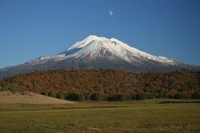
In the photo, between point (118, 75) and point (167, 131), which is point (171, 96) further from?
point (167, 131)

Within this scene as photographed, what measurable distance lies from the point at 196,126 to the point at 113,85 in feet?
325

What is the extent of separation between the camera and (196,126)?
2194 centimetres

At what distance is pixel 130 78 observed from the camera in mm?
127188

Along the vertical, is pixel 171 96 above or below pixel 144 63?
below

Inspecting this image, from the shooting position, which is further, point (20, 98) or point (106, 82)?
point (106, 82)

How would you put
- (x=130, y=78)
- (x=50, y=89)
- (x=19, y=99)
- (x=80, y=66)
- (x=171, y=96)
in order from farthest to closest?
1. (x=80, y=66)
2. (x=130, y=78)
3. (x=50, y=89)
4. (x=171, y=96)
5. (x=19, y=99)

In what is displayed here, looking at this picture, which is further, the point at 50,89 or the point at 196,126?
the point at 50,89

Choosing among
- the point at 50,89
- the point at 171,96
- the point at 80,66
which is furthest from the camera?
the point at 80,66

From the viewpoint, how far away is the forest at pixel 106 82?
111125 mm

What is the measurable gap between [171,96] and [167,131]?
7558 centimetres

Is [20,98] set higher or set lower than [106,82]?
lower

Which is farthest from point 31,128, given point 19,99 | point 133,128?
point 19,99

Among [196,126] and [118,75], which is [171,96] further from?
[196,126]

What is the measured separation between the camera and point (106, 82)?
410 feet
